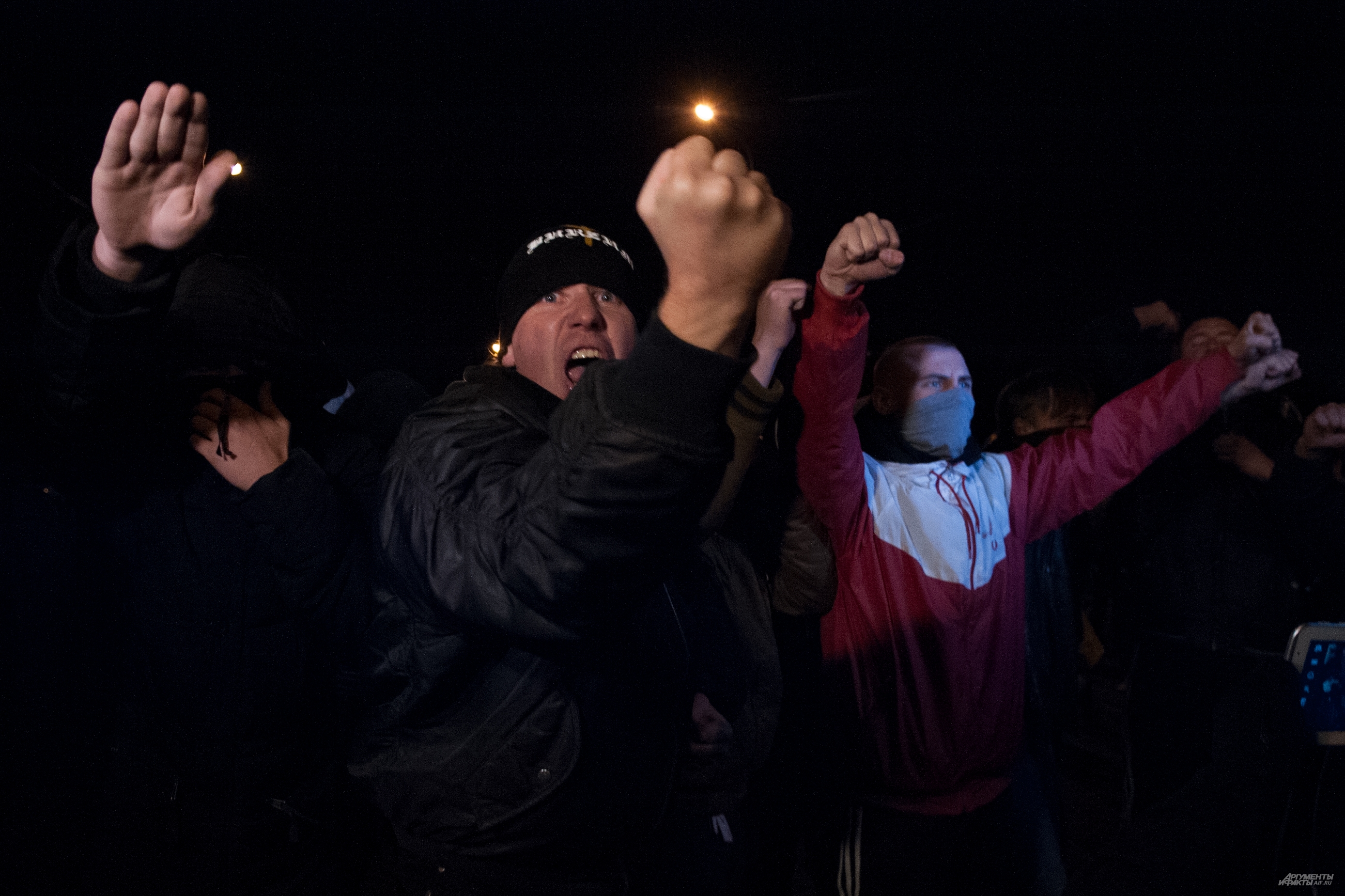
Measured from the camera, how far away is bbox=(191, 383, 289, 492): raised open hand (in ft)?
4.89

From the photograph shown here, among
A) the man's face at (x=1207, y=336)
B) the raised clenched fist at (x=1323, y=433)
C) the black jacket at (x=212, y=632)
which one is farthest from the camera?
the man's face at (x=1207, y=336)

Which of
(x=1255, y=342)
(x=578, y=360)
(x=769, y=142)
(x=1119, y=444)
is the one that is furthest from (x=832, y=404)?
(x=769, y=142)

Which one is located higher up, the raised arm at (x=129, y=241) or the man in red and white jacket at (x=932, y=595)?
the raised arm at (x=129, y=241)

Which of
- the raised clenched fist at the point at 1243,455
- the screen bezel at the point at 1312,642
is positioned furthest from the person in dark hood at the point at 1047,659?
the screen bezel at the point at 1312,642

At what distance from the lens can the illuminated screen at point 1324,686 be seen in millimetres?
1766

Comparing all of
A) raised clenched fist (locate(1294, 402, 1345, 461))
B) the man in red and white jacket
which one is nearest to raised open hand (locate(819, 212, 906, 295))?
the man in red and white jacket

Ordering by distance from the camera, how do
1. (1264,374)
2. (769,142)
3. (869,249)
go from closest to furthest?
1. (869,249)
2. (1264,374)
3. (769,142)

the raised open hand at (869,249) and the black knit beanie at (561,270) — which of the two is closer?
the raised open hand at (869,249)

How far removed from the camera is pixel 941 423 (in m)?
2.36

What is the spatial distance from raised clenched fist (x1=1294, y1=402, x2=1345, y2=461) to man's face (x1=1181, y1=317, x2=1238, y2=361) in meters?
0.45

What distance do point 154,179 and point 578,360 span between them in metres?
0.79

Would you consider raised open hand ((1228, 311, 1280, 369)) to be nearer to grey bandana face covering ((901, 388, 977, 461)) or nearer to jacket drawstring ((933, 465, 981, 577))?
grey bandana face covering ((901, 388, 977, 461))

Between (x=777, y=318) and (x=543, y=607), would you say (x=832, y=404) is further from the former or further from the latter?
(x=543, y=607)

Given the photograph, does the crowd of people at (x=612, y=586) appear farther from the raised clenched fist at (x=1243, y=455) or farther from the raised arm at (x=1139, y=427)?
the raised clenched fist at (x=1243, y=455)
